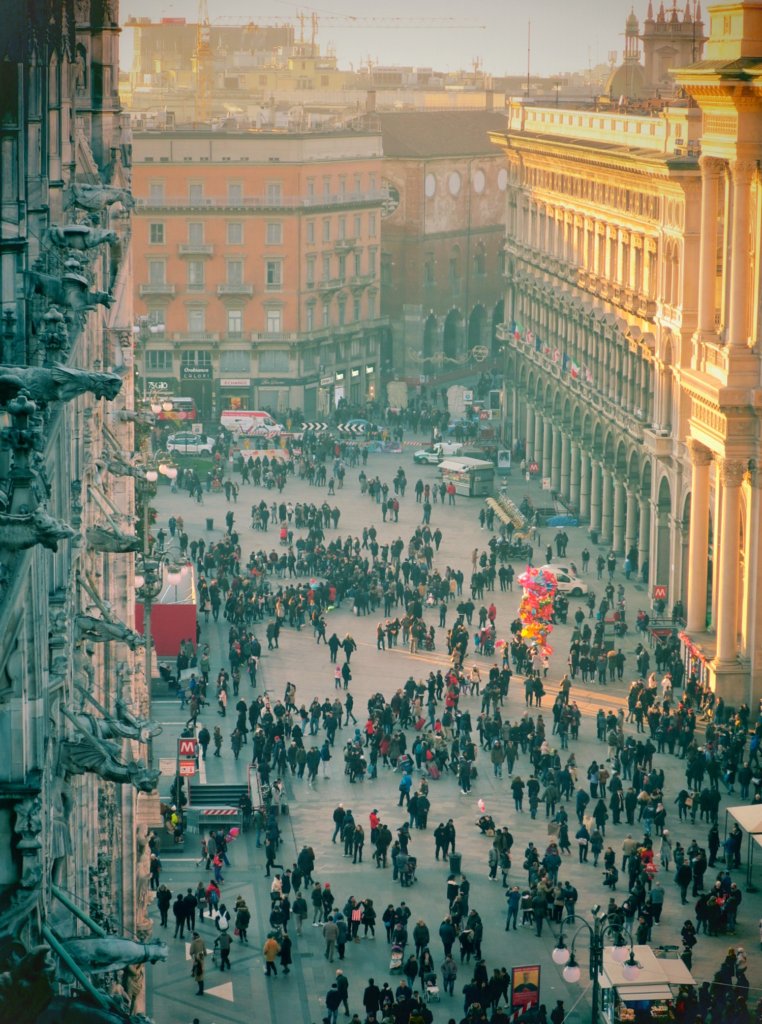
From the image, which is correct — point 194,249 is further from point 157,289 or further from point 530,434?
point 530,434

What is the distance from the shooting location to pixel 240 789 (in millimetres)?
52062

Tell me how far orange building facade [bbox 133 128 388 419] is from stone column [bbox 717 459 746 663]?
52.0 metres

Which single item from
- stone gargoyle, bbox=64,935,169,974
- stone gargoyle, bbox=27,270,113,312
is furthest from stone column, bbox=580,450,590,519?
stone gargoyle, bbox=64,935,169,974

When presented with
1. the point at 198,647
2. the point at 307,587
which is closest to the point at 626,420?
the point at 307,587

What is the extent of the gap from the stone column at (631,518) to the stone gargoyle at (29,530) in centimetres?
6352

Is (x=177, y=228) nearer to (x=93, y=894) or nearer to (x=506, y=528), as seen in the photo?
(x=506, y=528)

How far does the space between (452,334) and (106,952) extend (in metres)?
120

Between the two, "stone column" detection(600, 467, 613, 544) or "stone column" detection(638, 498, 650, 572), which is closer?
"stone column" detection(638, 498, 650, 572)

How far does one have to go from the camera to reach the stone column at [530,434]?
3994 inches

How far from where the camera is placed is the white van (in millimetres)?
104875

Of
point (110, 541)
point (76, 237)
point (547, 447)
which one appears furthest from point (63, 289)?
point (547, 447)

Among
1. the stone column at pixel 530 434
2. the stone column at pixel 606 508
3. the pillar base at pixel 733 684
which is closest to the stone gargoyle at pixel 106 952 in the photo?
the pillar base at pixel 733 684

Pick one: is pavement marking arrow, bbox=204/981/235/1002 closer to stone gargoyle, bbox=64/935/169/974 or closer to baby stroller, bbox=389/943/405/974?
baby stroller, bbox=389/943/405/974

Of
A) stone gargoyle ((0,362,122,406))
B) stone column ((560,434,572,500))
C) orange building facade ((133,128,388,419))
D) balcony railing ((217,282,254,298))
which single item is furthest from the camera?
balcony railing ((217,282,254,298))
